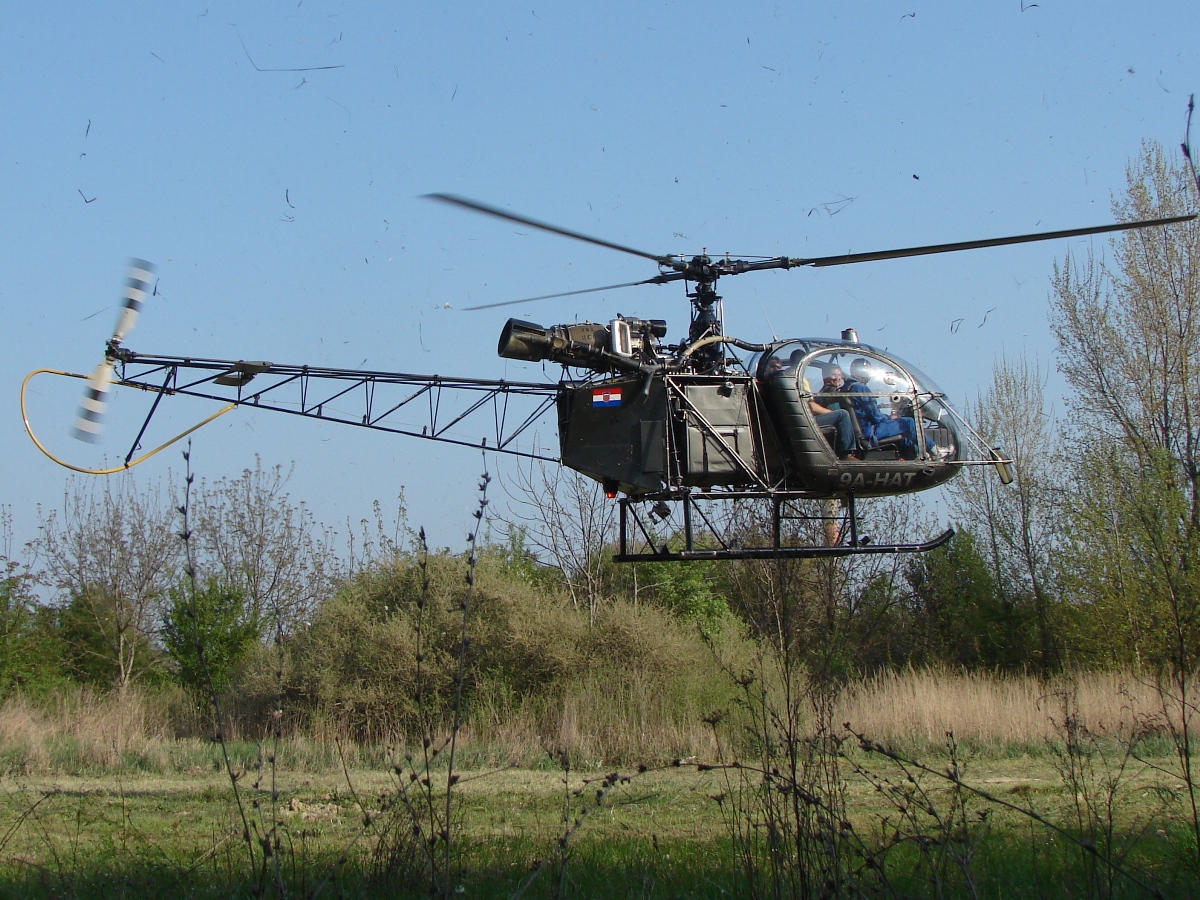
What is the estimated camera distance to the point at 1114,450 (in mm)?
27844

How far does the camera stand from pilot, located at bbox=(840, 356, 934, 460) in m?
10.4

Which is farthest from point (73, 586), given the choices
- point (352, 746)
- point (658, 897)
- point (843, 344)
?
point (658, 897)

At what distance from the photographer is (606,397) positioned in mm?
10312

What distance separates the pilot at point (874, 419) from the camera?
10430mm

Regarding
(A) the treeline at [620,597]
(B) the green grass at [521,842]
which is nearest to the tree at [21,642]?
(A) the treeline at [620,597]

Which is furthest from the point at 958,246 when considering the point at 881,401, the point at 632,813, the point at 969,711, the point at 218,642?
the point at 218,642

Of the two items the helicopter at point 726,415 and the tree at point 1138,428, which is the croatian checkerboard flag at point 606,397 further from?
the tree at point 1138,428

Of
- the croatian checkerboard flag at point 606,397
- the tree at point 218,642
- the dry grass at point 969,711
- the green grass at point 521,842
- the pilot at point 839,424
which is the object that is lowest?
the dry grass at point 969,711

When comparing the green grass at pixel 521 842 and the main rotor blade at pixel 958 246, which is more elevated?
the main rotor blade at pixel 958 246

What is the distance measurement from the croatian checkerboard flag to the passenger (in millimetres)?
2283

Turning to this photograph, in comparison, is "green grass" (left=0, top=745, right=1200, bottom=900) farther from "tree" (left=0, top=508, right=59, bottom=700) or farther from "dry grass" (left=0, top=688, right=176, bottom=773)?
"tree" (left=0, top=508, right=59, bottom=700)

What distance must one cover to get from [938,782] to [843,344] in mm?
4511

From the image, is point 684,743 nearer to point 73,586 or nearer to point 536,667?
point 536,667

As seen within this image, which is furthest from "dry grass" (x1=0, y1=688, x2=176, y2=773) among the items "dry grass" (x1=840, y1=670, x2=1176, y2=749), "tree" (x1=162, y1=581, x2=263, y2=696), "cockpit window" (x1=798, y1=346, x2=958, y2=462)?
"dry grass" (x1=840, y1=670, x2=1176, y2=749)
